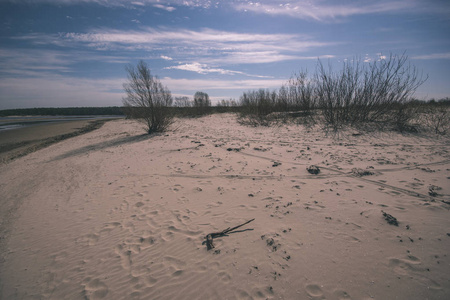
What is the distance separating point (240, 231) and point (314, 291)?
1168 millimetres

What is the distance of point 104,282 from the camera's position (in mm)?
2213

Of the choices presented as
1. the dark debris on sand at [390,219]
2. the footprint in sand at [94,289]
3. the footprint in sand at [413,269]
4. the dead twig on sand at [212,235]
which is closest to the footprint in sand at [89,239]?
the footprint in sand at [94,289]

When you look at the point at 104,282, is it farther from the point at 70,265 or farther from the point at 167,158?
the point at 167,158

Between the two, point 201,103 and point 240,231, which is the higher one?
point 201,103

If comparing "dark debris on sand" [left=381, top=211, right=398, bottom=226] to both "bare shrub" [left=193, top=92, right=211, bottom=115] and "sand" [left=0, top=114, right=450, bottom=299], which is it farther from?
"bare shrub" [left=193, top=92, right=211, bottom=115]

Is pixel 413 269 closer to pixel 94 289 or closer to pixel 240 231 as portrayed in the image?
pixel 240 231

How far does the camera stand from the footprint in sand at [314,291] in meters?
1.82

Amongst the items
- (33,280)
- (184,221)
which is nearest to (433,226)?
(184,221)

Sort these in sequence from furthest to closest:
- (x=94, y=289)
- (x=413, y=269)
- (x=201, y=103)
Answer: (x=201, y=103) → (x=94, y=289) → (x=413, y=269)

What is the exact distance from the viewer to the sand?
2.01 meters

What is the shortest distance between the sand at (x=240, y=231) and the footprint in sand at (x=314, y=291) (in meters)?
0.01

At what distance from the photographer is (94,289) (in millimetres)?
2143

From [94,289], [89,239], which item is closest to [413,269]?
[94,289]

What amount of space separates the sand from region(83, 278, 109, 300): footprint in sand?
1cm
